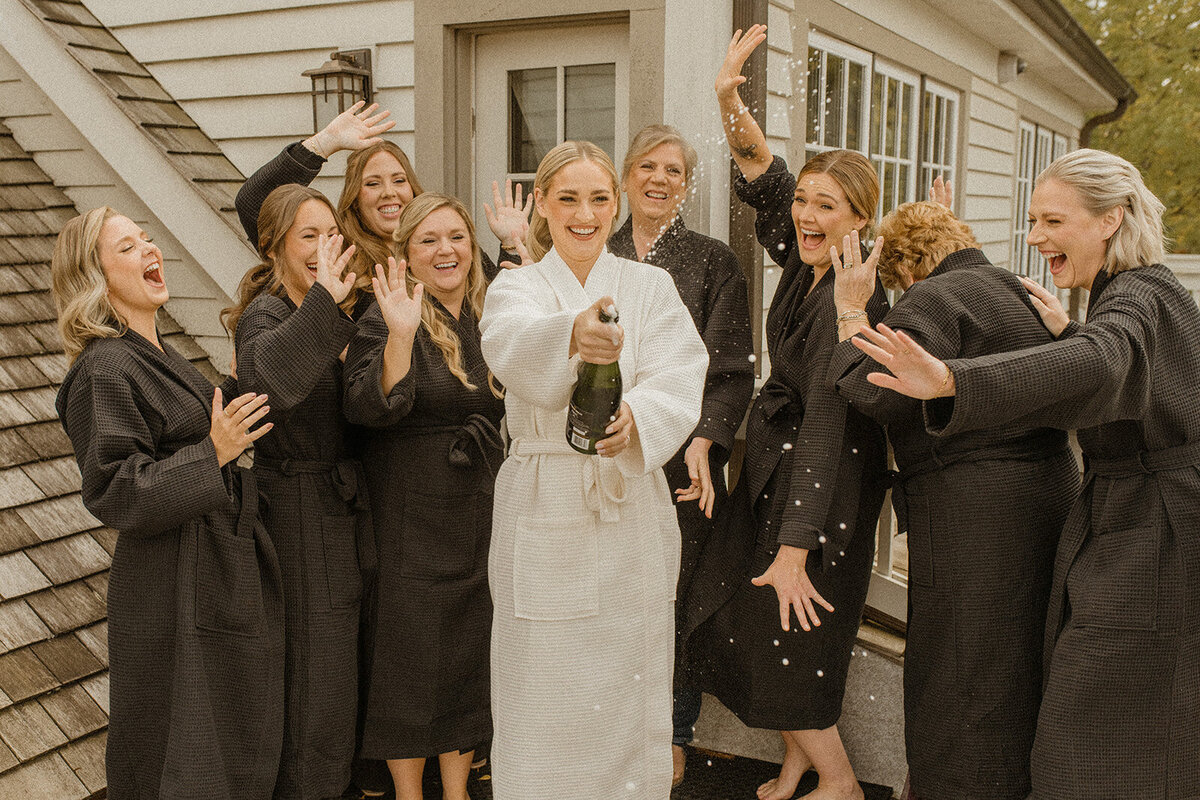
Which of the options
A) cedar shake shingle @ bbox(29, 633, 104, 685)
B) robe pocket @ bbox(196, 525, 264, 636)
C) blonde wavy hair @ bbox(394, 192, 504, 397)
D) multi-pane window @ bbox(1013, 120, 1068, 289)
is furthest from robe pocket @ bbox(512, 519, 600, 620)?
multi-pane window @ bbox(1013, 120, 1068, 289)

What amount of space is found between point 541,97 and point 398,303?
1.79 m

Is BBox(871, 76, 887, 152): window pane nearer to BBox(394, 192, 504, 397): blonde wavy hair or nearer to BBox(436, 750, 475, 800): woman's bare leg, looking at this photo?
BBox(394, 192, 504, 397): blonde wavy hair

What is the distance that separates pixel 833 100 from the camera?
5.04m

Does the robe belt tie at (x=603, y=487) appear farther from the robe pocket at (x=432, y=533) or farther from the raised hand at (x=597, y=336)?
the robe pocket at (x=432, y=533)

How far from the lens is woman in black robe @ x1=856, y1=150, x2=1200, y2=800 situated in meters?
2.23

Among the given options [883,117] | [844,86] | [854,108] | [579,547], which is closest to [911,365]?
[579,547]

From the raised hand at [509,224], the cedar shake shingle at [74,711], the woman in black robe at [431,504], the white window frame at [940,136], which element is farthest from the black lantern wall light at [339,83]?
the white window frame at [940,136]

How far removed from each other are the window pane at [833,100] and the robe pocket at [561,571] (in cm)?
328

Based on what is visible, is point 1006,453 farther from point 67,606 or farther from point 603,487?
point 67,606

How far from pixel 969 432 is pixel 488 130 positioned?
263 cm

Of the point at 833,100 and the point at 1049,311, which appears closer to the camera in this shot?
the point at 1049,311

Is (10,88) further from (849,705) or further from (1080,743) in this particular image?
(1080,743)

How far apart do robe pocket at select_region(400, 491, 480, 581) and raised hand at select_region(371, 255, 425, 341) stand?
51 cm

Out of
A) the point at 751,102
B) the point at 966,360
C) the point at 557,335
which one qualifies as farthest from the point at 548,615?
the point at 751,102
